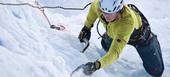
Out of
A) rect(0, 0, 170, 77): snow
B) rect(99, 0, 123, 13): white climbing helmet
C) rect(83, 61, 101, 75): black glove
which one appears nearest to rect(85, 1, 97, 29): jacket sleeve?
rect(0, 0, 170, 77): snow

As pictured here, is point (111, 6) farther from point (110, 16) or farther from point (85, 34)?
point (85, 34)

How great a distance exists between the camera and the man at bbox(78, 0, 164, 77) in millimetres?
4824

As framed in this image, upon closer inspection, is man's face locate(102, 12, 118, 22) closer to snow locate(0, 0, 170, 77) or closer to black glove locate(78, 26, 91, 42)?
snow locate(0, 0, 170, 77)

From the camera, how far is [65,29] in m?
6.21

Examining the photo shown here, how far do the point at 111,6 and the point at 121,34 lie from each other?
31cm

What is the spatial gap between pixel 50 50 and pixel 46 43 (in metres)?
0.20

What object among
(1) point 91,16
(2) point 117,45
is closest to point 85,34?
(1) point 91,16

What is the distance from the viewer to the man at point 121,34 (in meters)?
4.82

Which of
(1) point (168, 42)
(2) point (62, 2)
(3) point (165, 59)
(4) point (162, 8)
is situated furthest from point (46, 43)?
(4) point (162, 8)

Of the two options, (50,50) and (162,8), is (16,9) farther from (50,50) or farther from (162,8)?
(162,8)

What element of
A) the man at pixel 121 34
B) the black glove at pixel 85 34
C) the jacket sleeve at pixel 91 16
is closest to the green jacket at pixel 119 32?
the man at pixel 121 34

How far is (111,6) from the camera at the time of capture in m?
4.92

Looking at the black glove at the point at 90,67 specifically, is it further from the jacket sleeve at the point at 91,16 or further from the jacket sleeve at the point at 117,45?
the jacket sleeve at the point at 91,16

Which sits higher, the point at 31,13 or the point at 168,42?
the point at 31,13
